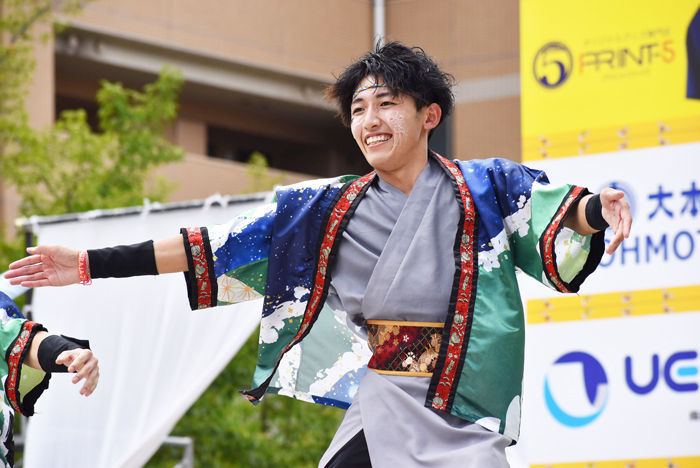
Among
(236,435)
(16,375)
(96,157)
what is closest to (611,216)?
(16,375)

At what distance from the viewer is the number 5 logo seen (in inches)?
144

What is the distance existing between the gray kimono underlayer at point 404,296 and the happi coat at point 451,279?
0.09 feet

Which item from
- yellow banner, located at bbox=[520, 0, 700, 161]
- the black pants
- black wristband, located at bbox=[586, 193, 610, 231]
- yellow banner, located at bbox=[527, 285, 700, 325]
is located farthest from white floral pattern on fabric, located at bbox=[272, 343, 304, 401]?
yellow banner, located at bbox=[520, 0, 700, 161]

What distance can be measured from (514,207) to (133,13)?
9398 mm

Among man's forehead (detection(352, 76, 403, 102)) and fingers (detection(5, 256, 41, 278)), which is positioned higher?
man's forehead (detection(352, 76, 403, 102))

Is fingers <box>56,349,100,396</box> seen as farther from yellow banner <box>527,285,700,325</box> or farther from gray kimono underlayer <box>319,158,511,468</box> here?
yellow banner <box>527,285,700,325</box>

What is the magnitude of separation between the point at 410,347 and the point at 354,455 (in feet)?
0.88

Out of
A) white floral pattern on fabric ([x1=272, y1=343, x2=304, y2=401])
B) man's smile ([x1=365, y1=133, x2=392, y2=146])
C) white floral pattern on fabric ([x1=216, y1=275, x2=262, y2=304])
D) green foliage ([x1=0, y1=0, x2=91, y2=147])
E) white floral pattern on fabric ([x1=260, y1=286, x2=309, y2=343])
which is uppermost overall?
green foliage ([x1=0, y1=0, x2=91, y2=147])

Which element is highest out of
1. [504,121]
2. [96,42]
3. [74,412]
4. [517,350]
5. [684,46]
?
[96,42]

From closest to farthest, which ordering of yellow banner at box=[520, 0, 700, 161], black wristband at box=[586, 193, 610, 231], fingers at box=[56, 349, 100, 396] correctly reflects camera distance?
black wristband at box=[586, 193, 610, 231]
fingers at box=[56, 349, 100, 396]
yellow banner at box=[520, 0, 700, 161]

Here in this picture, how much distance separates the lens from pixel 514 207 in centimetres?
207

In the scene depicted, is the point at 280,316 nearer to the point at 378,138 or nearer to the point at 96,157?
the point at 378,138

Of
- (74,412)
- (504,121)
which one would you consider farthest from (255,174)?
(74,412)

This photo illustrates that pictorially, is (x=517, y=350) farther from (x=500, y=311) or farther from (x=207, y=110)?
(x=207, y=110)
